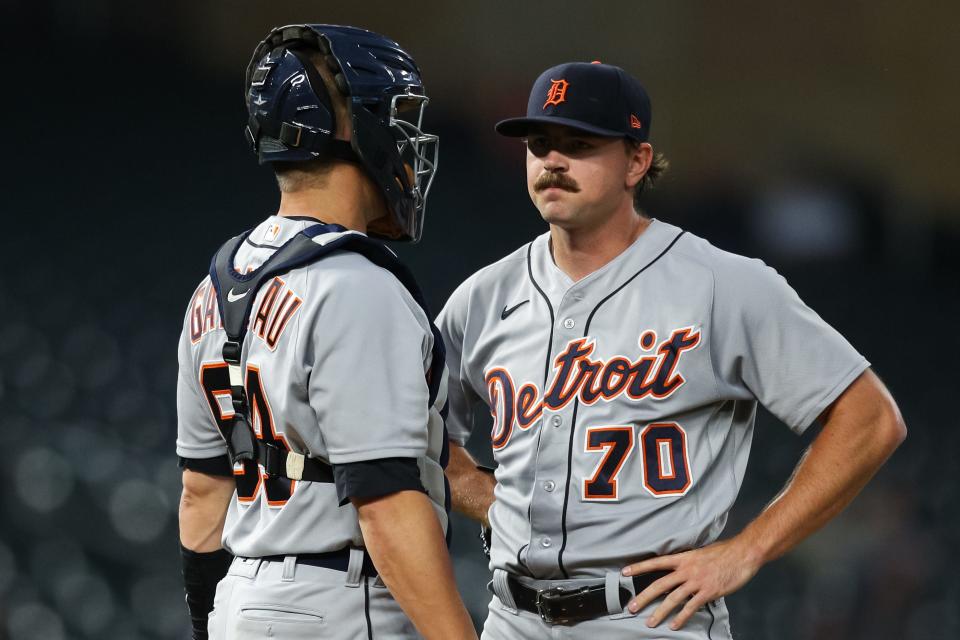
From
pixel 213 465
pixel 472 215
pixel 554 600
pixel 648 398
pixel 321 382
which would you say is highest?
pixel 321 382

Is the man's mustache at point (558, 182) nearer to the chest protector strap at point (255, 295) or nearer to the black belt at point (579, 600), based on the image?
the chest protector strap at point (255, 295)

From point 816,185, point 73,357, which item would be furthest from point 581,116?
point 816,185

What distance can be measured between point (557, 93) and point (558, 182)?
0.18 meters

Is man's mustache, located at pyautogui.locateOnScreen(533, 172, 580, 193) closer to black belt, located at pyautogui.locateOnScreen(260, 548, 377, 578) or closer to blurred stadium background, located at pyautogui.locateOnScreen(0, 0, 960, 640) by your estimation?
black belt, located at pyautogui.locateOnScreen(260, 548, 377, 578)

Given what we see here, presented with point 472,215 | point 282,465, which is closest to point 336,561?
point 282,465

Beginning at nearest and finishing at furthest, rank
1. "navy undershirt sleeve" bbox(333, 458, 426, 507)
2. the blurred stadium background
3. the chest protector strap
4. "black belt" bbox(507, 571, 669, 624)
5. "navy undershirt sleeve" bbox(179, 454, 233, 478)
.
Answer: "navy undershirt sleeve" bbox(333, 458, 426, 507), the chest protector strap, "navy undershirt sleeve" bbox(179, 454, 233, 478), "black belt" bbox(507, 571, 669, 624), the blurred stadium background

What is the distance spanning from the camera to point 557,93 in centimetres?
220

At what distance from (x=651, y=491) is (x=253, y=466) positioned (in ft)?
2.47

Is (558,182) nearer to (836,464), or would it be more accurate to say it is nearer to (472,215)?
(836,464)

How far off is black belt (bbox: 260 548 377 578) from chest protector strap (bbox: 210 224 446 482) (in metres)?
0.11

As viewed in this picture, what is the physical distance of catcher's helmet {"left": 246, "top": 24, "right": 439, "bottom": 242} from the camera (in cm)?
173

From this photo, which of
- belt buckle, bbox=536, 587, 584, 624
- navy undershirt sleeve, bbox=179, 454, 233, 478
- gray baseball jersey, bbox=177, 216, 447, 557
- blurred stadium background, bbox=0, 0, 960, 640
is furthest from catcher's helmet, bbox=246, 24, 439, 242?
blurred stadium background, bbox=0, 0, 960, 640

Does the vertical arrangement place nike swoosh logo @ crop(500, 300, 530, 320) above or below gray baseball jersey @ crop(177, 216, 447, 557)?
below

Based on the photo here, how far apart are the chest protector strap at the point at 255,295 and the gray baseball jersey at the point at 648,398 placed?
19.2 inches
